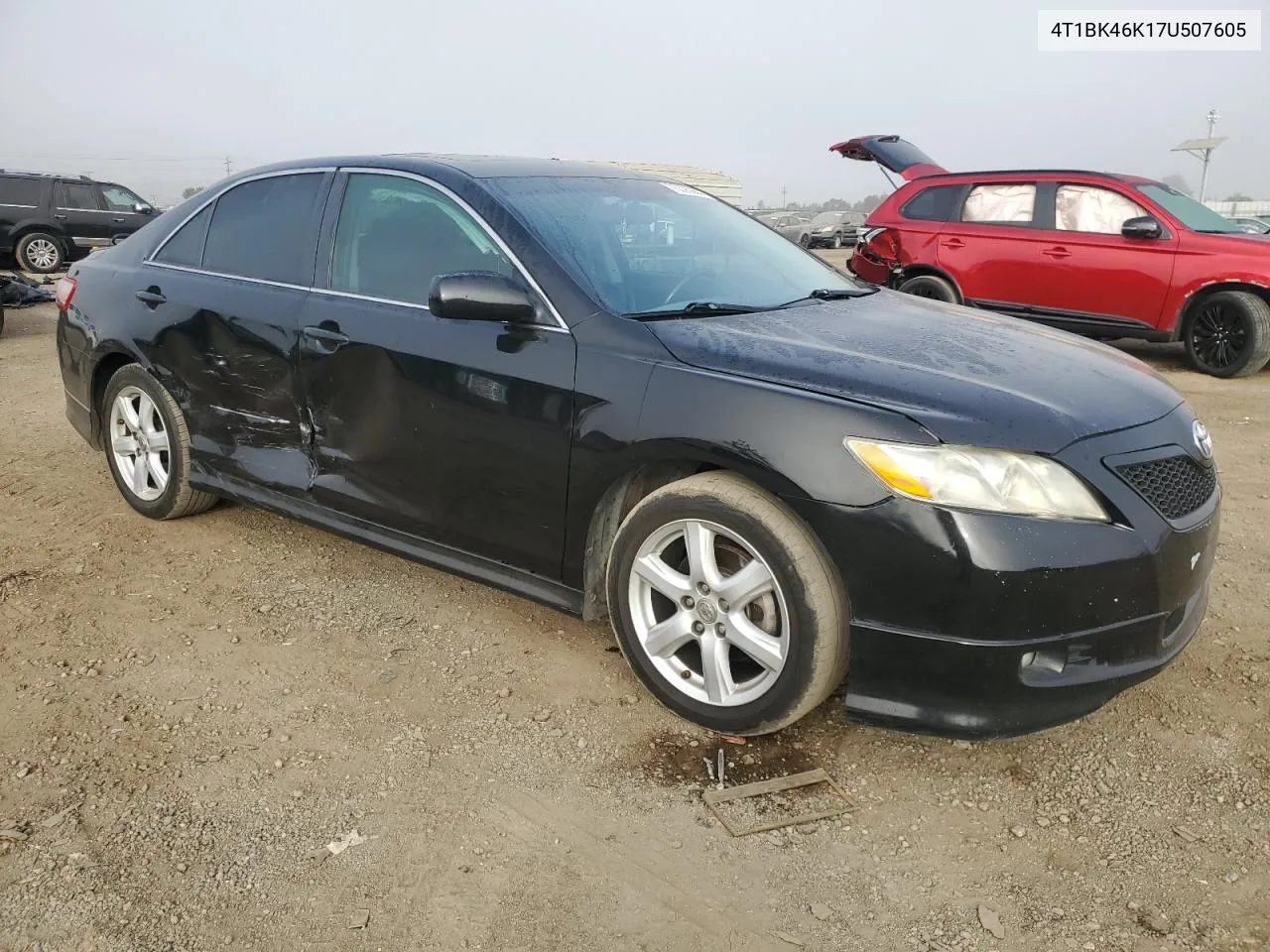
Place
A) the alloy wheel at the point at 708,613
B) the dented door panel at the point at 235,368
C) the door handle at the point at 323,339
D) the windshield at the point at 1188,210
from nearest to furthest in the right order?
the alloy wheel at the point at 708,613, the door handle at the point at 323,339, the dented door panel at the point at 235,368, the windshield at the point at 1188,210

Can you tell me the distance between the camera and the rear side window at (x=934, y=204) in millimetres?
8930

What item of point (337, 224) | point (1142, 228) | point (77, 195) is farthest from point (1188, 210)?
point (77, 195)

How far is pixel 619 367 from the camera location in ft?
8.87

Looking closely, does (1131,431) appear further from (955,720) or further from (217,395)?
(217,395)

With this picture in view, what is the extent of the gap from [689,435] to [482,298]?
2.48ft

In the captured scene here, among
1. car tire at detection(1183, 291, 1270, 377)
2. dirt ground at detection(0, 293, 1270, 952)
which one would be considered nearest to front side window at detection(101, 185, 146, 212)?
dirt ground at detection(0, 293, 1270, 952)

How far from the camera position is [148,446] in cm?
418

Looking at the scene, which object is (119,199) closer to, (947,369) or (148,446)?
(148,446)

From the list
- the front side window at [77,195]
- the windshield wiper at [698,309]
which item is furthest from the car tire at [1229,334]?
the front side window at [77,195]

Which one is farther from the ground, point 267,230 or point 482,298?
point 267,230

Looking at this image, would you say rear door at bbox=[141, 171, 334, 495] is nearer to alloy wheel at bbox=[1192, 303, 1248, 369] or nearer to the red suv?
the red suv

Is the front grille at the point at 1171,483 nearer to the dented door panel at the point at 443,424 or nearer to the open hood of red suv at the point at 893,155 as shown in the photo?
the dented door panel at the point at 443,424

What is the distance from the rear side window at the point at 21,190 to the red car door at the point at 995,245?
51.3 ft

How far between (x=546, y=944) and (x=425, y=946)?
0.24 m
